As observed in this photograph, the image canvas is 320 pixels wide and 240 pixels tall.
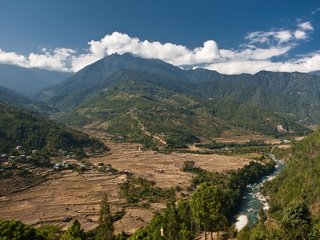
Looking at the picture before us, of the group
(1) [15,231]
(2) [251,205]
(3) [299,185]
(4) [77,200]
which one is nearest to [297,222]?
(1) [15,231]

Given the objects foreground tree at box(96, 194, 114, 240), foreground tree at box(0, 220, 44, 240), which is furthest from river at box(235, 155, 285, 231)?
foreground tree at box(0, 220, 44, 240)

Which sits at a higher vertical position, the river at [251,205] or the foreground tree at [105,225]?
the foreground tree at [105,225]

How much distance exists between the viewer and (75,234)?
70.4m

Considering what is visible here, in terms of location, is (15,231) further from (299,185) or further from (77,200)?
(299,185)

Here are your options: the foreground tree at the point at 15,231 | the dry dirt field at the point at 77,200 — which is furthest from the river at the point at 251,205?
the foreground tree at the point at 15,231

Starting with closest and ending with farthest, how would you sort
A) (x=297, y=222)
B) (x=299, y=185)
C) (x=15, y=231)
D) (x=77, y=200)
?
(x=297, y=222) < (x=15, y=231) < (x=299, y=185) < (x=77, y=200)

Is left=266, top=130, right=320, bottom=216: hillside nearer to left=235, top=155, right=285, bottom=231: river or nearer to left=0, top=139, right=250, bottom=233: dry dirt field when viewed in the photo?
left=235, top=155, right=285, bottom=231: river

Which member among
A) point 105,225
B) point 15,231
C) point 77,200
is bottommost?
point 77,200

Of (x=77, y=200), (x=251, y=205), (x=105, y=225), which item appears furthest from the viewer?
(x=77, y=200)

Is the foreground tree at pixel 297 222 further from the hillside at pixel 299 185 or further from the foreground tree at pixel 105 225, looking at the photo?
the hillside at pixel 299 185

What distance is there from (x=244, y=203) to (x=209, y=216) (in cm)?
7262

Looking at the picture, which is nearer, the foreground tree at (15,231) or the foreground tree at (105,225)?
the foreground tree at (15,231)

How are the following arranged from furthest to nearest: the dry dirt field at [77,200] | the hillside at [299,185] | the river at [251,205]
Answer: the hillside at [299,185], the dry dirt field at [77,200], the river at [251,205]

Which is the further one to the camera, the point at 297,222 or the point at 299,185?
the point at 299,185
